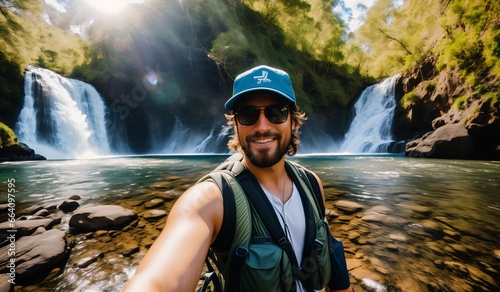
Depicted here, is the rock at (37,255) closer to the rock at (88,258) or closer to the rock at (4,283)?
the rock at (4,283)

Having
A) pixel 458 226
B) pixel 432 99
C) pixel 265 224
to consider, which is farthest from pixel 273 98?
pixel 432 99

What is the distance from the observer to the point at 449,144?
1391 cm

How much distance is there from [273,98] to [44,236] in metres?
3.91

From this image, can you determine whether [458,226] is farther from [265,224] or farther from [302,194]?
[265,224]

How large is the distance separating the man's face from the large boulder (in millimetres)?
17217

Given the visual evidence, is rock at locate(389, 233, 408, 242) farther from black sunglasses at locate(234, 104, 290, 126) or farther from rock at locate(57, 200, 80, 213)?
rock at locate(57, 200, 80, 213)

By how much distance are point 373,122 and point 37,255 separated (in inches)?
1025

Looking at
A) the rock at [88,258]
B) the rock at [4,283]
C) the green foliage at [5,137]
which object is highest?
the green foliage at [5,137]

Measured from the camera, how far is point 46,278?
2.66 m

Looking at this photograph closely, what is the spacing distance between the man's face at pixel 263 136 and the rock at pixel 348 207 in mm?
3903

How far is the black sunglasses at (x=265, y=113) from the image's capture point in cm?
163

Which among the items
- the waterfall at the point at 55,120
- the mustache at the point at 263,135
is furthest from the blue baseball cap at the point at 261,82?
the waterfall at the point at 55,120

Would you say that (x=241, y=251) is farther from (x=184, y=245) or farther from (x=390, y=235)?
(x=390, y=235)

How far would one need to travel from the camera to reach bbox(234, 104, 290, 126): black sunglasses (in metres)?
1.63
